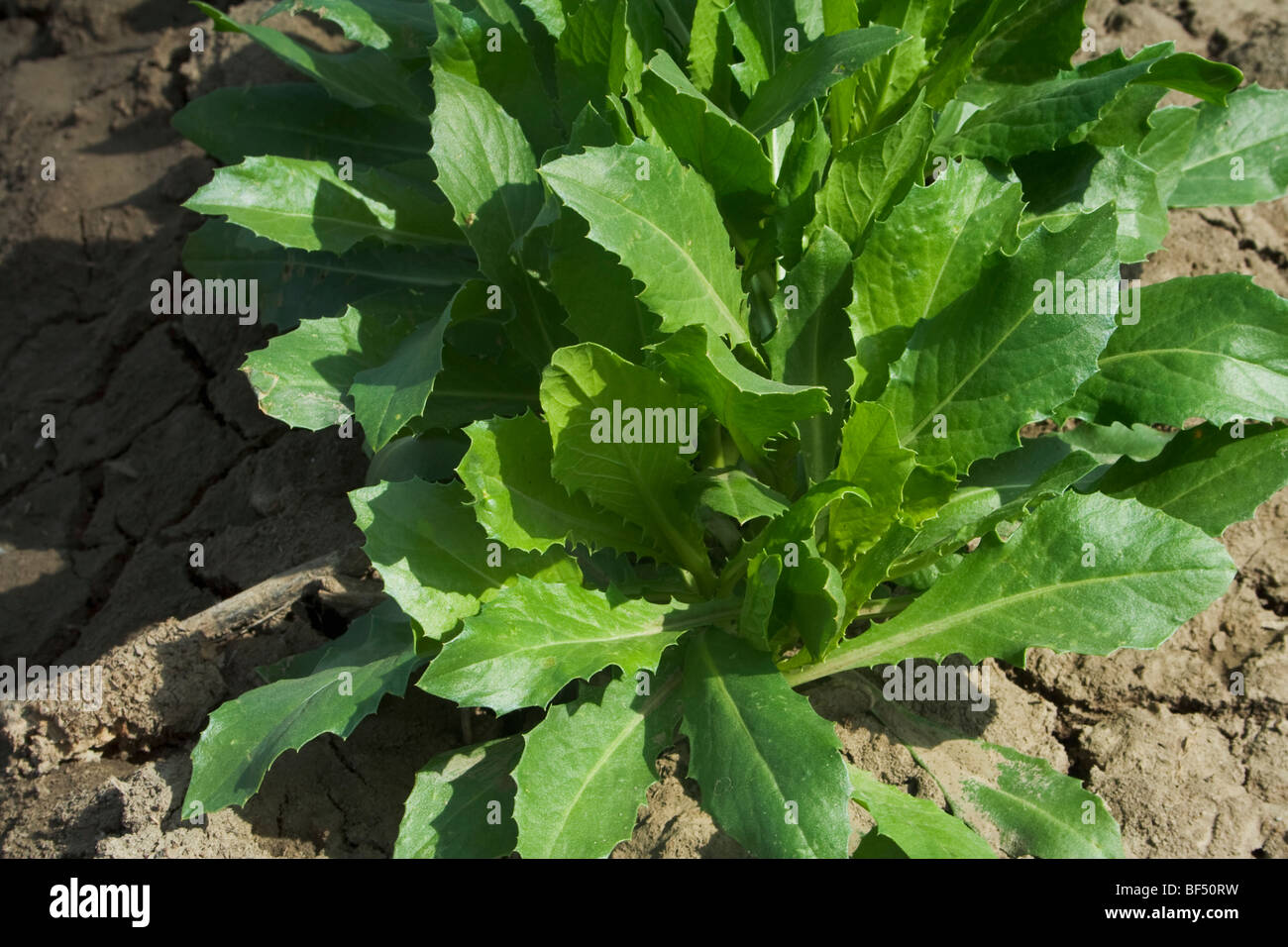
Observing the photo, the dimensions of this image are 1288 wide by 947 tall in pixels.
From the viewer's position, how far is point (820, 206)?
219 centimetres

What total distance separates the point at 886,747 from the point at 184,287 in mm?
2375

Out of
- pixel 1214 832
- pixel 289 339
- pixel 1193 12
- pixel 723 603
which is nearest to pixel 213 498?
pixel 289 339

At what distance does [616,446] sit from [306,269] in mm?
1175

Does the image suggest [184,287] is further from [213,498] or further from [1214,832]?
[1214,832]

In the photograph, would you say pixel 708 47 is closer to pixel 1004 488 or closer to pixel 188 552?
pixel 1004 488

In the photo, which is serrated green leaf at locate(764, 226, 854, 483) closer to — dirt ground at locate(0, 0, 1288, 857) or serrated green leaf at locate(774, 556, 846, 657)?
serrated green leaf at locate(774, 556, 846, 657)

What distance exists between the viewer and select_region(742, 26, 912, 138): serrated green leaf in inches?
78.3

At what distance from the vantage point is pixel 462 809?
1.91 meters

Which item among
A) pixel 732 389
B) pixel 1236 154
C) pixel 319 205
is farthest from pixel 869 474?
pixel 1236 154

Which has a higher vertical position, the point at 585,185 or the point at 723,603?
the point at 585,185

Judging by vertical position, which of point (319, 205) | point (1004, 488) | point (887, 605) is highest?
point (319, 205)

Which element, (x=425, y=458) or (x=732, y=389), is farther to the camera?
(x=425, y=458)

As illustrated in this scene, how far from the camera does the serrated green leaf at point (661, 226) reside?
185 centimetres

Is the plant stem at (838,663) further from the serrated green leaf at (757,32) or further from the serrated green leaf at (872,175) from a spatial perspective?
the serrated green leaf at (757,32)
